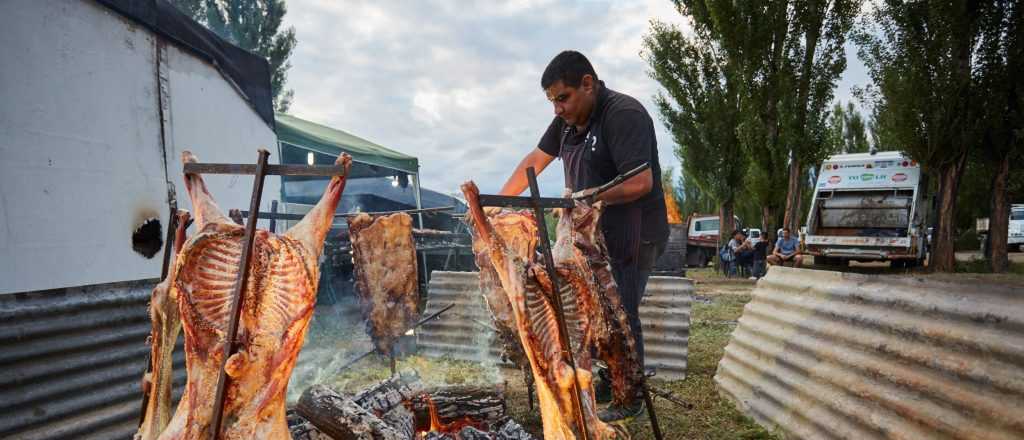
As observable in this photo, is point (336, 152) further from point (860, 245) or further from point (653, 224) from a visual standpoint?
point (860, 245)

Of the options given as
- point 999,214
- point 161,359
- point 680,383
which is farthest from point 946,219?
point 161,359

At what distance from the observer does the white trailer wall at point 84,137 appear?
449 cm

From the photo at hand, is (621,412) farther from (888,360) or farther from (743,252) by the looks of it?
(743,252)

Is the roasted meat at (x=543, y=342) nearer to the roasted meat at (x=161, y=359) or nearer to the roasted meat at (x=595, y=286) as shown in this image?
the roasted meat at (x=595, y=286)

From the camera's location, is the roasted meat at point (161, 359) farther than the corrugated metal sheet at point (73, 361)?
No

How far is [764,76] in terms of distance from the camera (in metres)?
18.5

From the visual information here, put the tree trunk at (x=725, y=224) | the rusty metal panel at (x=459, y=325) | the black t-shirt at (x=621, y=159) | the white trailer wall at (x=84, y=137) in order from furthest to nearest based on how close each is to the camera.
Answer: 1. the tree trunk at (x=725, y=224)
2. the rusty metal panel at (x=459, y=325)
3. the white trailer wall at (x=84, y=137)
4. the black t-shirt at (x=621, y=159)

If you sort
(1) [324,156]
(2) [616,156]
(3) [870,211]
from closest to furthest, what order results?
(2) [616,156] → (1) [324,156] → (3) [870,211]

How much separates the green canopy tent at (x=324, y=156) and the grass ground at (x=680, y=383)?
5433 mm

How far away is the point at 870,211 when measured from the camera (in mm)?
16000

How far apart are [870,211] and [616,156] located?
16.5 m

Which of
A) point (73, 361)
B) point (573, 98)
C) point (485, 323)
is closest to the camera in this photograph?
point (73, 361)

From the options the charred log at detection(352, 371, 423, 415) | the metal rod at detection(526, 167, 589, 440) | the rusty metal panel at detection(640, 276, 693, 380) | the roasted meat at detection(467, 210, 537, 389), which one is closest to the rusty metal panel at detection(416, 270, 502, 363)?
the rusty metal panel at detection(640, 276, 693, 380)

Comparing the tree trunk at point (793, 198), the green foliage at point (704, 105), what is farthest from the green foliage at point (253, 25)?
the tree trunk at point (793, 198)
